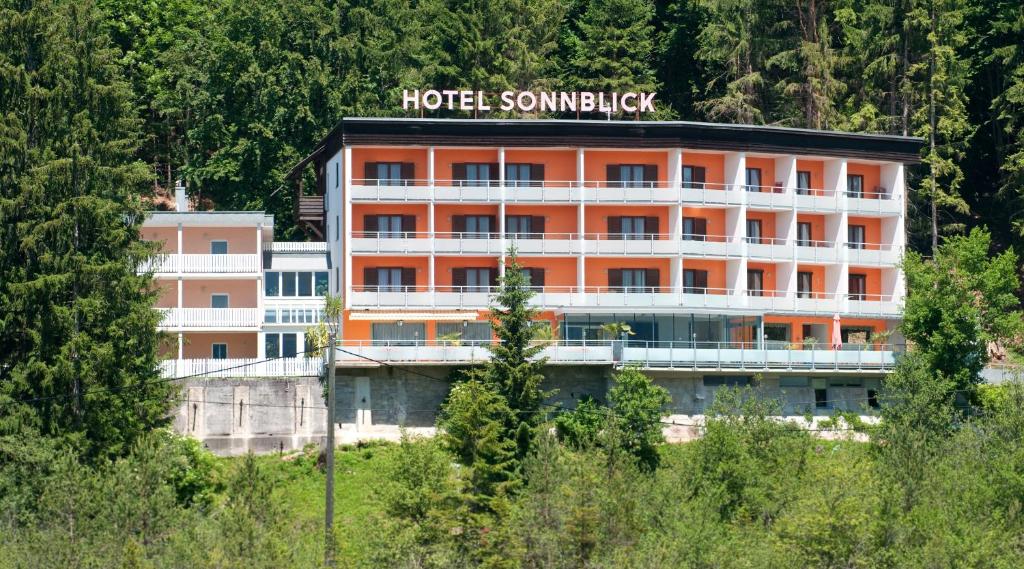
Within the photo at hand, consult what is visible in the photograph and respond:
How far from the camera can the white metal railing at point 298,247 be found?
329ft

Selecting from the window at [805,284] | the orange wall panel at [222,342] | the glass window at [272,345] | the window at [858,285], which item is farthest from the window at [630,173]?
the orange wall panel at [222,342]

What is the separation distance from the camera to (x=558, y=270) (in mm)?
95062

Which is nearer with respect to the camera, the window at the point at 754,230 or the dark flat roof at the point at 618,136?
the dark flat roof at the point at 618,136

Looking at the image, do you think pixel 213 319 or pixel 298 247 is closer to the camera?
pixel 213 319

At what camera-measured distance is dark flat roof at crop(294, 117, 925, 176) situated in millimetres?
93750

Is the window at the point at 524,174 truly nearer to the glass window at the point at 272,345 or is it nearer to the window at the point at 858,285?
the glass window at the point at 272,345

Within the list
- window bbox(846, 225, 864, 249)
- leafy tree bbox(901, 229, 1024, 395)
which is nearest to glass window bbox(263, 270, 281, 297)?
window bbox(846, 225, 864, 249)

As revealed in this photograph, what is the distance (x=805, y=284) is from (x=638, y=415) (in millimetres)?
18511

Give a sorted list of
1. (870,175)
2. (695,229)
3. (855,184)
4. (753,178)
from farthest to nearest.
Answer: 1. (870,175)
2. (855,184)
3. (753,178)
4. (695,229)

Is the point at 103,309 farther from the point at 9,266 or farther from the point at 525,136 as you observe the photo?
the point at 525,136

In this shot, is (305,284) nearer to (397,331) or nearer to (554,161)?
→ (397,331)

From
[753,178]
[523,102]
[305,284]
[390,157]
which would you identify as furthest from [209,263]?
[753,178]

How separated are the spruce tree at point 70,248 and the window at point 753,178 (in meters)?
30.6

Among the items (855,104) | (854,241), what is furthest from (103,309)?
(855,104)
